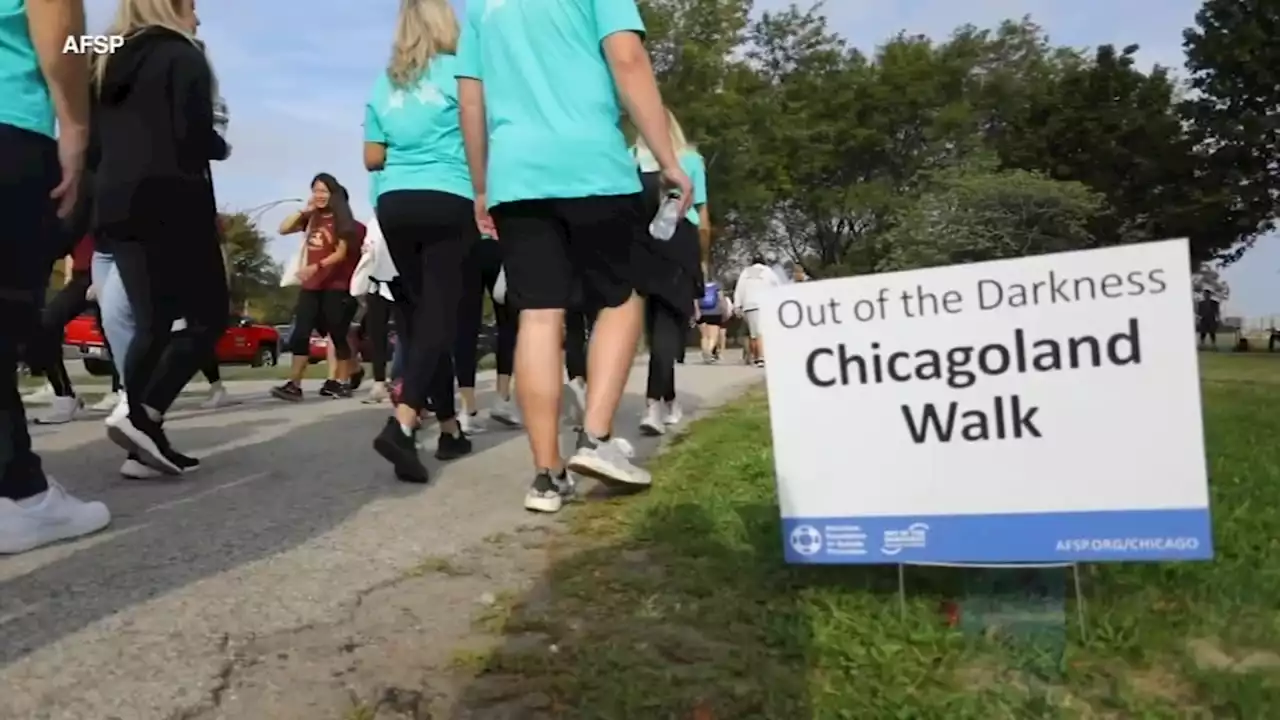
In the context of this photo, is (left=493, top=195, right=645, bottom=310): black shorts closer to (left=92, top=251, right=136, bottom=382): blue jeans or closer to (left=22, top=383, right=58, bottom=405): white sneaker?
(left=92, top=251, right=136, bottom=382): blue jeans

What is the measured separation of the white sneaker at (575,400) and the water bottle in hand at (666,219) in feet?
8.75

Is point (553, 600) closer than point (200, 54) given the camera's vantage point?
Yes

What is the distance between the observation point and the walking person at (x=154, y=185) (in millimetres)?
4277

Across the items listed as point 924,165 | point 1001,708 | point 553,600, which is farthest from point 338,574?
point 924,165

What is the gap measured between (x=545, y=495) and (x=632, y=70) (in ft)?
4.40

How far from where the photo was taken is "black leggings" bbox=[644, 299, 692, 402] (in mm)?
6051

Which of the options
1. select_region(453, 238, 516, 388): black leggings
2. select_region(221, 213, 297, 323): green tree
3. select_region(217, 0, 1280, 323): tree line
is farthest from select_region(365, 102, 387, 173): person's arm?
select_region(221, 213, 297, 323): green tree

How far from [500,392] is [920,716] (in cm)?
513

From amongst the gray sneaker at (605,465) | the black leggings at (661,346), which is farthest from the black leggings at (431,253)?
the black leggings at (661,346)

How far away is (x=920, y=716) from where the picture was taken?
189 cm

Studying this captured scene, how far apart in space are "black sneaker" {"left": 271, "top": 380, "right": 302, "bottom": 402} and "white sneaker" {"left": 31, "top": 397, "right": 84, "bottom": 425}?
169 cm

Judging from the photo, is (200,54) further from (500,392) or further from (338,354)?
(338,354)

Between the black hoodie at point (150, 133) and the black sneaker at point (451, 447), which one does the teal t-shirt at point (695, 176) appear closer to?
the black sneaker at point (451, 447)

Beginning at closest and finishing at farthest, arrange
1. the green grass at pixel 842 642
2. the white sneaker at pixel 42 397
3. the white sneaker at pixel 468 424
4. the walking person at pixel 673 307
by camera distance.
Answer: the green grass at pixel 842 642, the walking person at pixel 673 307, the white sneaker at pixel 468 424, the white sneaker at pixel 42 397
